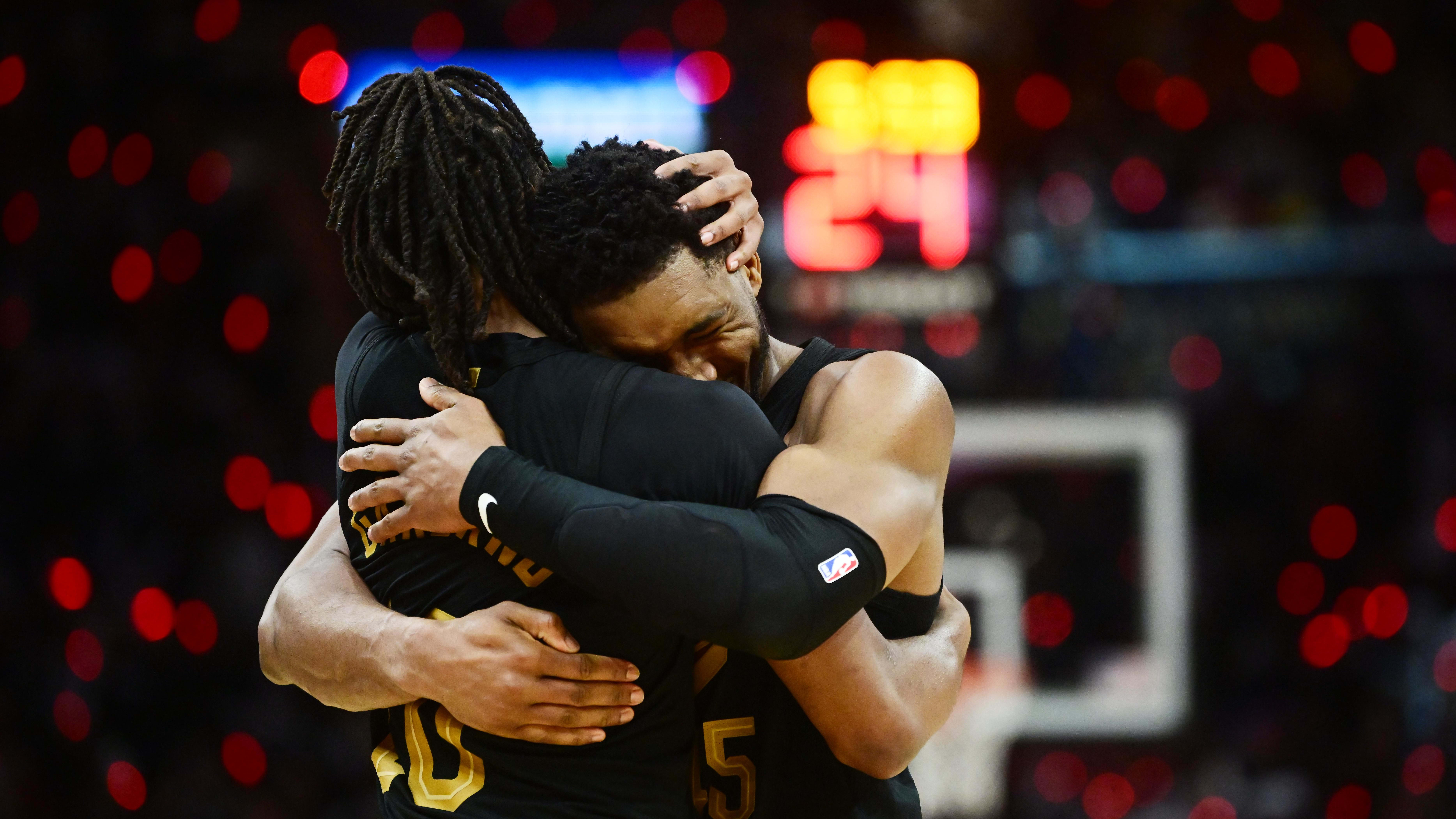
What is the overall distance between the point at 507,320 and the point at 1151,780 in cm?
478

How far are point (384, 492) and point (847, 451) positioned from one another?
0.54 metres

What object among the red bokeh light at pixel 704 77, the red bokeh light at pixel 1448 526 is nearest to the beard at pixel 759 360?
the red bokeh light at pixel 704 77

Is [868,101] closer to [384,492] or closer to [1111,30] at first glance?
[1111,30]

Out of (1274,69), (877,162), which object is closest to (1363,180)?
(1274,69)

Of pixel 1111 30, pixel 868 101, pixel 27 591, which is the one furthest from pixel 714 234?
pixel 1111 30

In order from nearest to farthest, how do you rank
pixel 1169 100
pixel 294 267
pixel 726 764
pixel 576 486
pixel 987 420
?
pixel 576 486 < pixel 726 764 < pixel 294 267 < pixel 987 420 < pixel 1169 100

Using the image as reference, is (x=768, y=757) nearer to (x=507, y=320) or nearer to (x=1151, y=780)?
(x=507, y=320)

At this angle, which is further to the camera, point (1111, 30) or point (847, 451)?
point (1111, 30)

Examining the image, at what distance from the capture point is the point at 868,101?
17.4 feet

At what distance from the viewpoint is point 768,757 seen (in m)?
1.75

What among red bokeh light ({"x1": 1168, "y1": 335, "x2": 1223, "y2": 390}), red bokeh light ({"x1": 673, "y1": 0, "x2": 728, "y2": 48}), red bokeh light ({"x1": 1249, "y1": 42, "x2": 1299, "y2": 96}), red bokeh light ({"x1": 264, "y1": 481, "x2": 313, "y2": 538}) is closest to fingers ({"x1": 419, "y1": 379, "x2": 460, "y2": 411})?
red bokeh light ({"x1": 264, "y1": 481, "x2": 313, "y2": 538})

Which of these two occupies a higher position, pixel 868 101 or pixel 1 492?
pixel 868 101

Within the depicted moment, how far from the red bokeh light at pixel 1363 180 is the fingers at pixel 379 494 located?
5.80 metres

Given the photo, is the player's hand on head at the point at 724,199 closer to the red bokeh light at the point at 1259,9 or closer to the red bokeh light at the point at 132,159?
the red bokeh light at the point at 132,159
